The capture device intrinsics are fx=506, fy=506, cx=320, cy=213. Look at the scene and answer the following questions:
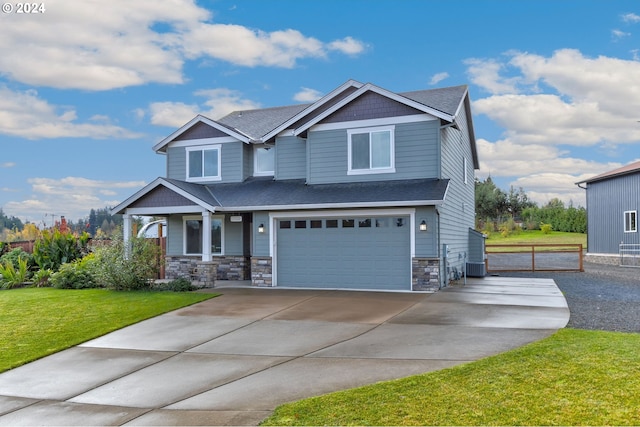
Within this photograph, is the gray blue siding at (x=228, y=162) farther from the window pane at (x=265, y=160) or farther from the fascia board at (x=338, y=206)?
the fascia board at (x=338, y=206)

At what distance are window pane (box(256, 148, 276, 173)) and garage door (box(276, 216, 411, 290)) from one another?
3682mm

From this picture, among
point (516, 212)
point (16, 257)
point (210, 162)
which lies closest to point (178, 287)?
point (210, 162)

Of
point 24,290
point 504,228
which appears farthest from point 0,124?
point 504,228

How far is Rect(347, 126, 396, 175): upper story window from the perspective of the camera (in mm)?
16031

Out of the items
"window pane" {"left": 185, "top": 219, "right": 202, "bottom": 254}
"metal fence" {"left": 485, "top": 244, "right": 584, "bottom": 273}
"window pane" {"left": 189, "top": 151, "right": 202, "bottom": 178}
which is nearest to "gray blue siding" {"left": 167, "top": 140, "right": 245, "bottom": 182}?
"window pane" {"left": 189, "top": 151, "right": 202, "bottom": 178}

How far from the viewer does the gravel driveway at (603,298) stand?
988 centimetres

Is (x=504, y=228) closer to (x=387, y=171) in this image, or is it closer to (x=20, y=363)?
(x=387, y=171)

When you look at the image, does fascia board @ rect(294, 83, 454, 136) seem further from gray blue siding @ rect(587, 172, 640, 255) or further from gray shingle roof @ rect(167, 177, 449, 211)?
gray blue siding @ rect(587, 172, 640, 255)

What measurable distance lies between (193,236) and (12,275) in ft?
21.9

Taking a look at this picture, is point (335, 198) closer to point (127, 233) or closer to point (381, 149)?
point (381, 149)

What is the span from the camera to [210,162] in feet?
65.6

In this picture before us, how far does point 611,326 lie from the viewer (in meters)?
9.55

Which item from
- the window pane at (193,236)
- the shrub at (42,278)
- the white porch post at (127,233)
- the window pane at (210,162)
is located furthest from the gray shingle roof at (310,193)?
the shrub at (42,278)

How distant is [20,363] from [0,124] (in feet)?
48.0
